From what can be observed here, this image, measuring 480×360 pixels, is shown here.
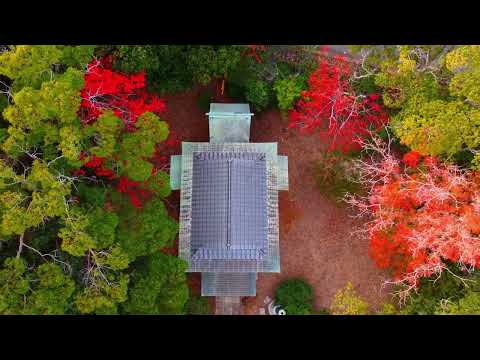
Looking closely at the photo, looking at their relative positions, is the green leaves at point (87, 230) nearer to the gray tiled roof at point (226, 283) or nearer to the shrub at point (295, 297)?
the gray tiled roof at point (226, 283)

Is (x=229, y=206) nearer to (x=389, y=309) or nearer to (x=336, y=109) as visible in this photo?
(x=336, y=109)

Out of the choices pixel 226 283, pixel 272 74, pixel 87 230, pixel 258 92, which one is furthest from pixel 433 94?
pixel 87 230

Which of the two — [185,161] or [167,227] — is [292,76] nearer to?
[185,161]

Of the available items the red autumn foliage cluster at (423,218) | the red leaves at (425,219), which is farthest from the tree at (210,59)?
the red leaves at (425,219)

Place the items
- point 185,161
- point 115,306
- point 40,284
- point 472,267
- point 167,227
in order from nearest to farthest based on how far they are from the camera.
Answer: point 40,284 < point 115,306 < point 167,227 < point 472,267 < point 185,161

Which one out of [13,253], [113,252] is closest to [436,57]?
[113,252]

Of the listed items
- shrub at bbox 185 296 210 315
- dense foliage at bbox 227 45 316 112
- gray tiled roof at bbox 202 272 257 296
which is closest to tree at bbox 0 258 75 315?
shrub at bbox 185 296 210 315

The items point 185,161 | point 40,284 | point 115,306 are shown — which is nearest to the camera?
point 40,284
